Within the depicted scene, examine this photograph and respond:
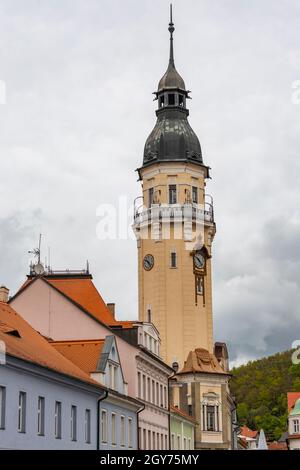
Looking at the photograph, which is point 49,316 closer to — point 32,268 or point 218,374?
point 32,268

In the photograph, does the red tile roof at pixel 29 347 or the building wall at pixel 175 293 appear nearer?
the red tile roof at pixel 29 347

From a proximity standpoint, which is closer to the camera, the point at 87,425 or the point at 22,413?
the point at 22,413

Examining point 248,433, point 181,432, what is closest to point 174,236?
point 181,432

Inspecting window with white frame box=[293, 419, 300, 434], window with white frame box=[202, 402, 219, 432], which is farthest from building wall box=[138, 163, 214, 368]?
window with white frame box=[293, 419, 300, 434]

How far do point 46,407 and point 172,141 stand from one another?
62850 millimetres

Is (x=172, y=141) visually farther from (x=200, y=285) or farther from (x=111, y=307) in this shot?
(x=111, y=307)

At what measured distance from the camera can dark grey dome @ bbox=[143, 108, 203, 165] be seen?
96.4 meters

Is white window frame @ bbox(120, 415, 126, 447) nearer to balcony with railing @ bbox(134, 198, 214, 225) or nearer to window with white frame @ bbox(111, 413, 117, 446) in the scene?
window with white frame @ bbox(111, 413, 117, 446)

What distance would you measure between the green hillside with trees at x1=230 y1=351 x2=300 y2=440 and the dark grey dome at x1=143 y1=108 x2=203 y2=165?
8413 centimetres

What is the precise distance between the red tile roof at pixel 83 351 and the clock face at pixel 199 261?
46.0m

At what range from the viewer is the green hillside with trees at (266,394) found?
576 ft

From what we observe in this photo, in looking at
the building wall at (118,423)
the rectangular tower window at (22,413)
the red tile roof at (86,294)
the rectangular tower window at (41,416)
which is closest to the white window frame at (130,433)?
the building wall at (118,423)

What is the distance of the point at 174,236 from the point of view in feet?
305

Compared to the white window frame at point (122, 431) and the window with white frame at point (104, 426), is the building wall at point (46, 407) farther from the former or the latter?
the white window frame at point (122, 431)
